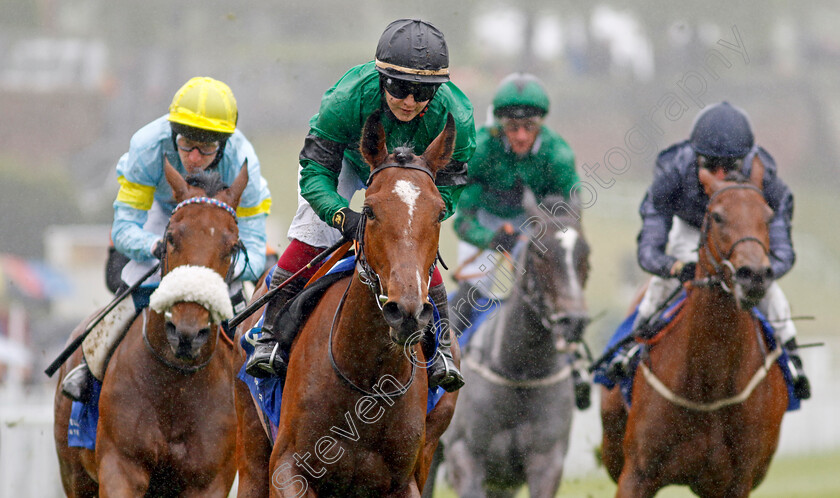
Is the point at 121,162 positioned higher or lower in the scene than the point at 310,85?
higher

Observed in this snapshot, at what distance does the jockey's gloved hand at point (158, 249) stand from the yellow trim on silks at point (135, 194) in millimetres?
680

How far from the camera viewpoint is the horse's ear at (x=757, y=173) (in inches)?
248

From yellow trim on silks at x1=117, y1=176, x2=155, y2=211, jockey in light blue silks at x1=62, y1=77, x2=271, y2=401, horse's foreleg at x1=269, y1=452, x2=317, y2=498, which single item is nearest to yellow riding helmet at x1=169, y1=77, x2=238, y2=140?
jockey in light blue silks at x1=62, y1=77, x2=271, y2=401

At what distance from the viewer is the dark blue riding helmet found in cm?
653

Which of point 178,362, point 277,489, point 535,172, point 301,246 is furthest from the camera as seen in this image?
point 535,172

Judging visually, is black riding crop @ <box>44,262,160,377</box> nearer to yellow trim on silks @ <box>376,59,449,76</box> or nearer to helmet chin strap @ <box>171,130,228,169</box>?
helmet chin strap @ <box>171,130,228,169</box>

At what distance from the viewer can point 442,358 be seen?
4637 mm

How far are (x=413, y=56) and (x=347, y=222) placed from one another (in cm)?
69

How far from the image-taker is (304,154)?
15.4 feet

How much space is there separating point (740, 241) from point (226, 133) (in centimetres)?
275

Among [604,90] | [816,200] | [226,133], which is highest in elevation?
[226,133]

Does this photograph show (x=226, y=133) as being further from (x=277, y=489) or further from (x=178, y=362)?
(x=277, y=489)

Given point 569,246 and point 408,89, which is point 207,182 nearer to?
point 408,89

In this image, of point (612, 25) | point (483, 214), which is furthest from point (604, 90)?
point (483, 214)
